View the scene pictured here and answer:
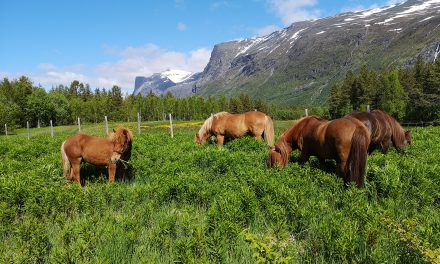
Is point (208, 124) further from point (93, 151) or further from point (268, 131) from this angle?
point (93, 151)

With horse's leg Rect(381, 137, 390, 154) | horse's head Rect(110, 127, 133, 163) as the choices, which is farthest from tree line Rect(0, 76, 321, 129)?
horse's leg Rect(381, 137, 390, 154)

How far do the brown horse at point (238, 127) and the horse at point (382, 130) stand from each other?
13.1 feet

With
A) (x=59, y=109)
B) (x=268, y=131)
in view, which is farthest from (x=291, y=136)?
(x=59, y=109)

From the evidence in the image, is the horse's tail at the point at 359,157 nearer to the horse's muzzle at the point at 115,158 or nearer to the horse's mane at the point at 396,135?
the horse's mane at the point at 396,135

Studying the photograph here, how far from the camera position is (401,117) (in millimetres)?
61625

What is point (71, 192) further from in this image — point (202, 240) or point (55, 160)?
point (55, 160)

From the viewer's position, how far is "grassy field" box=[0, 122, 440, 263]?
3.93 meters

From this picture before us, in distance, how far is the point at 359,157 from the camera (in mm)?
6809

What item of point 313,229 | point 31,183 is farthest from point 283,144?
Answer: point 31,183

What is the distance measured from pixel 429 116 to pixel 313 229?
5919cm

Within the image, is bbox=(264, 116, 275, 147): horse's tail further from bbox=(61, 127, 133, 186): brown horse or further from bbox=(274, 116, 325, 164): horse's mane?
bbox=(61, 127, 133, 186): brown horse

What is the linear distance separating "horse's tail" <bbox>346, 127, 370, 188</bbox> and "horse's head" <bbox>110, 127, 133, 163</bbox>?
576 centimetres

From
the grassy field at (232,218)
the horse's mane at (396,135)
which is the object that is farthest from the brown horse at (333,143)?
the horse's mane at (396,135)

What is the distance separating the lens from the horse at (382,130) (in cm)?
1022
